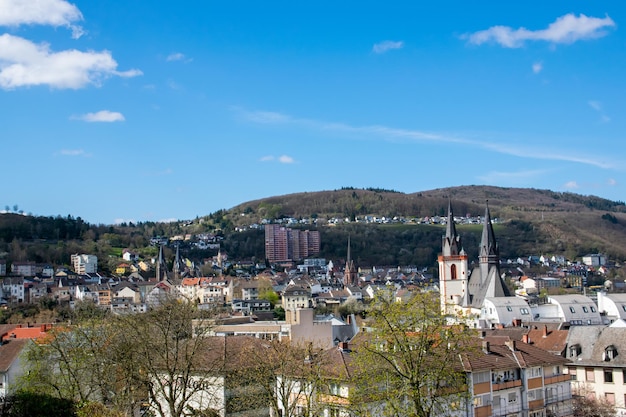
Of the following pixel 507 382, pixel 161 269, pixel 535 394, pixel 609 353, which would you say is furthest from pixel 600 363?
pixel 161 269

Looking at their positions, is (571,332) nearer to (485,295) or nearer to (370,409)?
(370,409)

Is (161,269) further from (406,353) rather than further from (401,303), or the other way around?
(406,353)

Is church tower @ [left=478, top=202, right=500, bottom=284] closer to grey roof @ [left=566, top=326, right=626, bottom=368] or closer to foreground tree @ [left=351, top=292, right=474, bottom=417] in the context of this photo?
grey roof @ [left=566, top=326, right=626, bottom=368]

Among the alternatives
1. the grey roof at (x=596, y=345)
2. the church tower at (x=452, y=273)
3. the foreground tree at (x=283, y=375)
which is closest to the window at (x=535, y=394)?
the grey roof at (x=596, y=345)

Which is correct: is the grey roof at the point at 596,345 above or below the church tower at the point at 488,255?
below

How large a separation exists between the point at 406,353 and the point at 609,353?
1872cm

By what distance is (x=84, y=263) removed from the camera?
16125 cm

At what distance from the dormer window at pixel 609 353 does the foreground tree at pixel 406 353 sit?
55.3 ft

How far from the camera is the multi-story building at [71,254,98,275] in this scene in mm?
160000

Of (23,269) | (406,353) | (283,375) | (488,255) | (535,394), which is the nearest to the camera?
(406,353)

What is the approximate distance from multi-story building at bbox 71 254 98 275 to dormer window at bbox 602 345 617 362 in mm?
134948

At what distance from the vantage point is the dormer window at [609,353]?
38500mm

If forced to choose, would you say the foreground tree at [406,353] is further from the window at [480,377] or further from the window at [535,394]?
the window at [535,394]

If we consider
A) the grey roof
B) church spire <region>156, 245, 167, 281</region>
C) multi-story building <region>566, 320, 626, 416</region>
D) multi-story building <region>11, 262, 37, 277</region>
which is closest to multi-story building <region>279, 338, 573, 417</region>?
multi-story building <region>566, 320, 626, 416</region>
